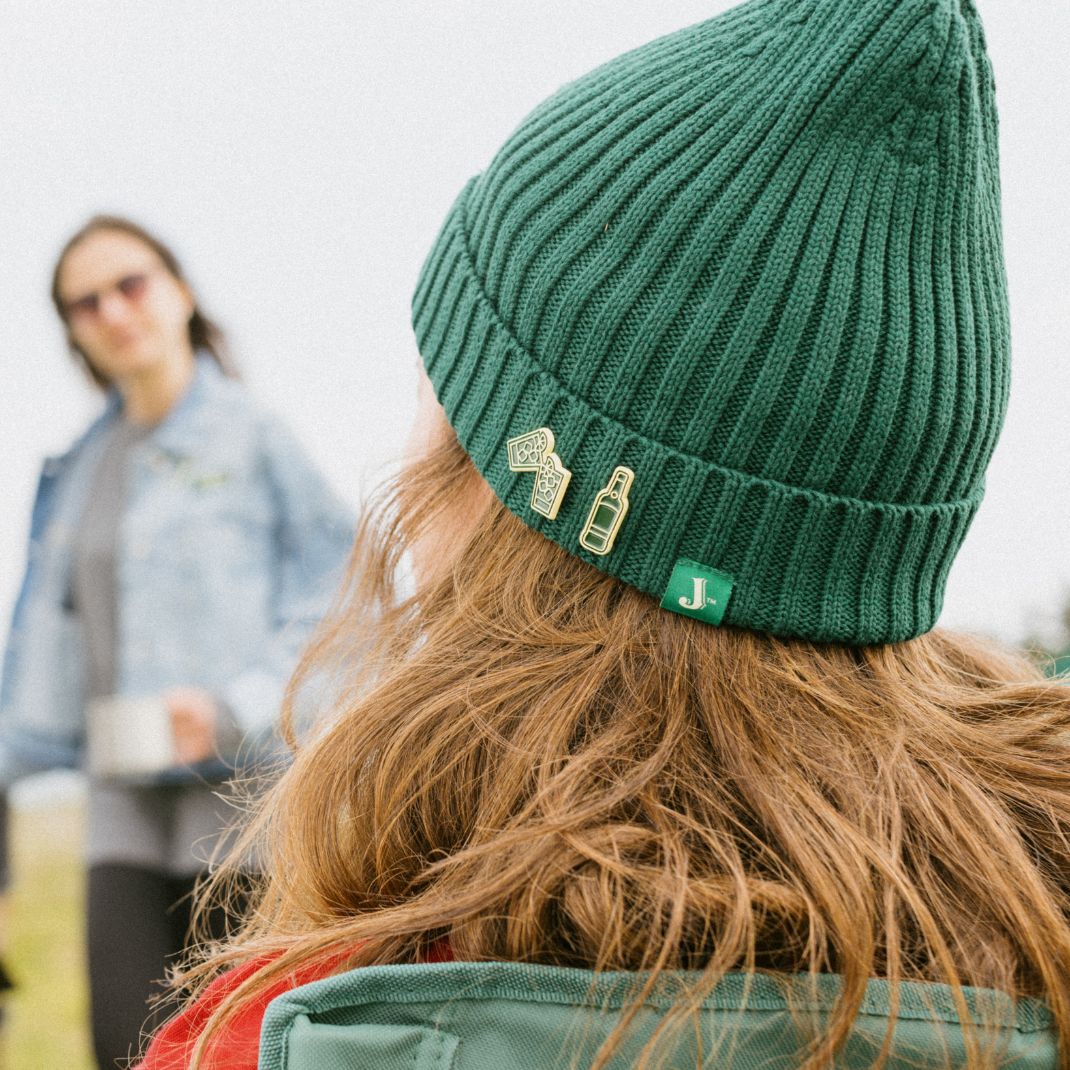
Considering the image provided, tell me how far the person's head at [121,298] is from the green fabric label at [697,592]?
106 inches

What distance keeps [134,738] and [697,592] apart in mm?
2344

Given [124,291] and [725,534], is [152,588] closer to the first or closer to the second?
[124,291]

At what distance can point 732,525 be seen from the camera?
1.33m

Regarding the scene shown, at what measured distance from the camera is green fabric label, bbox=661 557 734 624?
1.33m

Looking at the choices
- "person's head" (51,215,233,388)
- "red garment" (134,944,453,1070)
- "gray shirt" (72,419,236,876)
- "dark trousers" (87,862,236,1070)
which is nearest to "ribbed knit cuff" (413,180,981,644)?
"red garment" (134,944,453,1070)

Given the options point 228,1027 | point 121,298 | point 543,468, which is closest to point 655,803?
point 543,468

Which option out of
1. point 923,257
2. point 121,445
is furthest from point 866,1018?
point 121,445

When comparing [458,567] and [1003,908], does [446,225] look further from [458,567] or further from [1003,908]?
[1003,908]

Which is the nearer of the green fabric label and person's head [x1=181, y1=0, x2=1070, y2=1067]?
person's head [x1=181, y1=0, x2=1070, y2=1067]

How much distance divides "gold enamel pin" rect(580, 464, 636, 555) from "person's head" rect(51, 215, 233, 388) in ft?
8.57

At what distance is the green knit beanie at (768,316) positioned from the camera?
Result: 1280 millimetres

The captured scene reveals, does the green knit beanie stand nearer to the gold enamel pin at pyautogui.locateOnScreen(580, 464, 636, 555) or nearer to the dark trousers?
the gold enamel pin at pyautogui.locateOnScreen(580, 464, 636, 555)

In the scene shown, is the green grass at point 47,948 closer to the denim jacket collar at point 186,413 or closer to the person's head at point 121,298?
the denim jacket collar at point 186,413

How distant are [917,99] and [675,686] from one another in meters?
0.73
